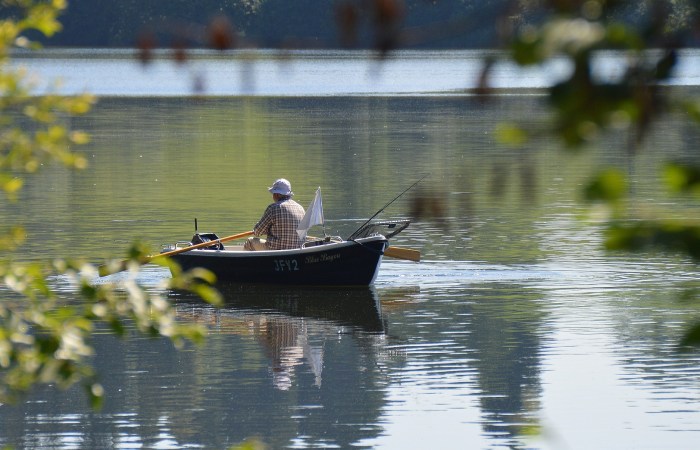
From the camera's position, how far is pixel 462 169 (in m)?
34.3

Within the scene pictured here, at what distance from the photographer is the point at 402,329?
594 inches

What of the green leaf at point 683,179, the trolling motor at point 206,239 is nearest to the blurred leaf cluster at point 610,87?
the green leaf at point 683,179

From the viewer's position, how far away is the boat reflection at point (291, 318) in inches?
551

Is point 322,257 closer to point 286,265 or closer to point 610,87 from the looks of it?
point 286,265

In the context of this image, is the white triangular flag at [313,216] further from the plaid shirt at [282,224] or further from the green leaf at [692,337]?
the green leaf at [692,337]

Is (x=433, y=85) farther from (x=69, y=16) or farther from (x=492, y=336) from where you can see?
(x=492, y=336)

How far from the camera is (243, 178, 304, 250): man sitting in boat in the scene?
16.6 metres

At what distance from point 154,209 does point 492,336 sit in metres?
12.4

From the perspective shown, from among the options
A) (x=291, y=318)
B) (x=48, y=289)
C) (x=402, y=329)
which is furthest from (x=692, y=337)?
(x=291, y=318)

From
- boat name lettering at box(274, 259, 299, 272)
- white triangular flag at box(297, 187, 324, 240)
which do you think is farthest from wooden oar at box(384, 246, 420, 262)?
boat name lettering at box(274, 259, 299, 272)

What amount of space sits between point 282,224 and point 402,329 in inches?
94.6

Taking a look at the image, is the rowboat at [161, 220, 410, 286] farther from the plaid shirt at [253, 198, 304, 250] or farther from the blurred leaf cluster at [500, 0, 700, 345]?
the blurred leaf cluster at [500, 0, 700, 345]

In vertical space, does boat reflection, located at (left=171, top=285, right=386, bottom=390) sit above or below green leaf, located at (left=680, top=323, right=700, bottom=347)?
Result: below

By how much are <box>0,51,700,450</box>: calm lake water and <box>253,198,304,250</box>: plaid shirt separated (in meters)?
0.67
